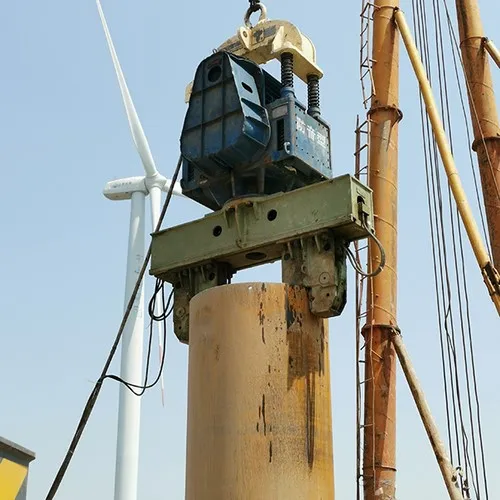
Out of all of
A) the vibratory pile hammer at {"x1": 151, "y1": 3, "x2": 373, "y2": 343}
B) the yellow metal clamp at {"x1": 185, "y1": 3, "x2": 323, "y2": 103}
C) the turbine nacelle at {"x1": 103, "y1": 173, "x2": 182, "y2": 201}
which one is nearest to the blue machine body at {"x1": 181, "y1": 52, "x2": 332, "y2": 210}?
the vibratory pile hammer at {"x1": 151, "y1": 3, "x2": 373, "y2": 343}

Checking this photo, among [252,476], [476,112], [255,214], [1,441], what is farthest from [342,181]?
[476,112]

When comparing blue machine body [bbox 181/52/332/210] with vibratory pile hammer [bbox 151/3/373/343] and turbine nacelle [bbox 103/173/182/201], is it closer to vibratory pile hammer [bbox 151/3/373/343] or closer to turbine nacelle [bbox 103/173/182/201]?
vibratory pile hammer [bbox 151/3/373/343]

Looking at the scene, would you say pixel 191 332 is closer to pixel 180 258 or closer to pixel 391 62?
pixel 180 258

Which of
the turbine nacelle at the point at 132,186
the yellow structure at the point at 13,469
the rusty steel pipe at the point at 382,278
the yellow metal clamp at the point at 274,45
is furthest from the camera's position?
the turbine nacelle at the point at 132,186

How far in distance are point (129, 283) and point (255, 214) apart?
22.8 m

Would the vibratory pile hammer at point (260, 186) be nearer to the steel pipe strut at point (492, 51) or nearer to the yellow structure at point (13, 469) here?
the yellow structure at point (13, 469)

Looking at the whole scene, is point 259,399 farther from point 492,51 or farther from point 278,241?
point 492,51

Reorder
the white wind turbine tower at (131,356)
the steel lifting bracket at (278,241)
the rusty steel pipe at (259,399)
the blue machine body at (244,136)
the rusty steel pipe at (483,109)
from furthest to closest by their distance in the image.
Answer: the white wind turbine tower at (131,356)
the rusty steel pipe at (483,109)
the blue machine body at (244,136)
the steel lifting bracket at (278,241)
the rusty steel pipe at (259,399)

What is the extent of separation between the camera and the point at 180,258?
909cm

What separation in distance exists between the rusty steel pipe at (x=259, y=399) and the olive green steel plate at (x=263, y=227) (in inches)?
25.9

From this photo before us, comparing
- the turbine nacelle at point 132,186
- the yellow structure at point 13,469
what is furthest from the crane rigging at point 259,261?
the turbine nacelle at point 132,186

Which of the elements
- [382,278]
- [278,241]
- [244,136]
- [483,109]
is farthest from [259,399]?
[483,109]

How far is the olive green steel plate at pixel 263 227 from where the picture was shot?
8094 mm

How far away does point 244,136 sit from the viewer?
8.80 m
